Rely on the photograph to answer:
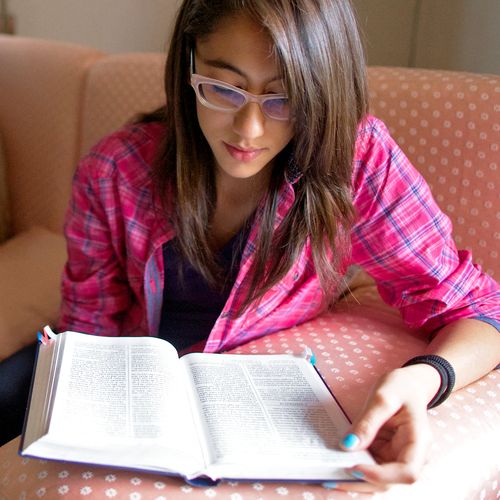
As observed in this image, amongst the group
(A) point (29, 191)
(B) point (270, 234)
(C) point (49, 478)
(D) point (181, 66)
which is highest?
(D) point (181, 66)

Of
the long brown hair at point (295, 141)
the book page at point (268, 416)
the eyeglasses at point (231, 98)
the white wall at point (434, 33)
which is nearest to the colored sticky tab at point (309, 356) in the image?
the book page at point (268, 416)

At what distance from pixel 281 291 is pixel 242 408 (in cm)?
31

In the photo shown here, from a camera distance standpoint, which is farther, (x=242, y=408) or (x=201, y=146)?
(x=201, y=146)

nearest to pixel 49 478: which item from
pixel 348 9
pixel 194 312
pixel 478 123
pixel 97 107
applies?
pixel 194 312

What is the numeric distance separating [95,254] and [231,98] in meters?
0.41

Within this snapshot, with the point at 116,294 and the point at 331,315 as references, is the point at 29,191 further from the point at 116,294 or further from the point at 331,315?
the point at 331,315

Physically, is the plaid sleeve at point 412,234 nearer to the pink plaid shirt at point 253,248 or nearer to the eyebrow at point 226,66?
the pink plaid shirt at point 253,248

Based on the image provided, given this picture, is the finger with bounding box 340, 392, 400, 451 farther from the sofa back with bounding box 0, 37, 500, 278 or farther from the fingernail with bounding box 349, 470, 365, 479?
the sofa back with bounding box 0, 37, 500, 278

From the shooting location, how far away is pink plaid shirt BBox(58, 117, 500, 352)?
36.7 inches

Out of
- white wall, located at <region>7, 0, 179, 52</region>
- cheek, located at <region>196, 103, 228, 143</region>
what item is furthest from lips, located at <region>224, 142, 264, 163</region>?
A: white wall, located at <region>7, 0, 179, 52</region>

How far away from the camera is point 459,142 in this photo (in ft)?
3.59

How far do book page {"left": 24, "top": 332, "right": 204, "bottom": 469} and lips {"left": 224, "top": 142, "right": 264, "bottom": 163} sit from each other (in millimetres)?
272

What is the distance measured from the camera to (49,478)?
2.15ft

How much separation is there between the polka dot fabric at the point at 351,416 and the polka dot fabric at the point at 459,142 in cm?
21
